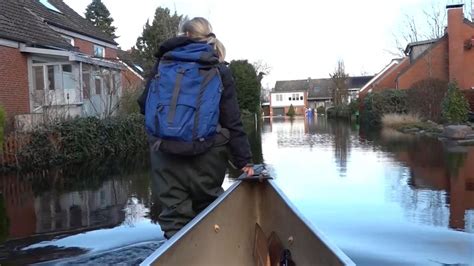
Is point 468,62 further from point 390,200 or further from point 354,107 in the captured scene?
point 390,200

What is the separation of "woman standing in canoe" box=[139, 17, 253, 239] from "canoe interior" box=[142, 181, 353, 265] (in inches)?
9.4

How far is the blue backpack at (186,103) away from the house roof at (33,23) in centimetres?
1605

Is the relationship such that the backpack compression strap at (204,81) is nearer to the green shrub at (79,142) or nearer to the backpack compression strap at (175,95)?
the backpack compression strap at (175,95)

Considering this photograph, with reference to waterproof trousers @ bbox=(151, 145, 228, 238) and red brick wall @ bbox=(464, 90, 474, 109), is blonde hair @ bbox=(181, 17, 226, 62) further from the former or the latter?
red brick wall @ bbox=(464, 90, 474, 109)

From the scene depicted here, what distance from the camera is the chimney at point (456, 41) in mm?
35156

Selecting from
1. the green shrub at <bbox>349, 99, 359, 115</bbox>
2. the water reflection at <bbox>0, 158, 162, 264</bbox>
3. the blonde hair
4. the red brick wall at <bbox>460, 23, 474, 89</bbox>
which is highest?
the red brick wall at <bbox>460, 23, 474, 89</bbox>

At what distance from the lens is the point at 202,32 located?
387 centimetres

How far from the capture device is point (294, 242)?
3.73 metres

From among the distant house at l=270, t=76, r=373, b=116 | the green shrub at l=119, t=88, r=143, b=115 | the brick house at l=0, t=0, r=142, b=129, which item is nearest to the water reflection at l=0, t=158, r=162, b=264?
the brick house at l=0, t=0, r=142, b=129

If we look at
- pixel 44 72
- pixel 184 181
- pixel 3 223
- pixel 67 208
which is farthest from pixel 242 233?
pixel 44 72

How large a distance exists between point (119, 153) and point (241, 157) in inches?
545

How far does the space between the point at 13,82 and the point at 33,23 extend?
11.9 feet

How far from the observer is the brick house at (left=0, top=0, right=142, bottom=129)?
59.0 feet

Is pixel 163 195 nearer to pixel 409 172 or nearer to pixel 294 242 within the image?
pixel 294 242
